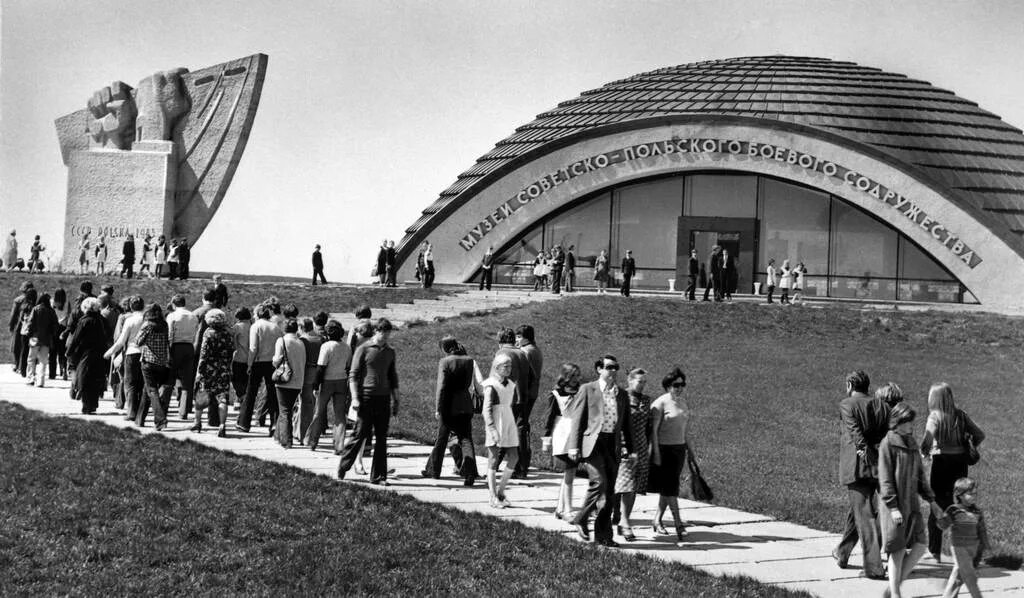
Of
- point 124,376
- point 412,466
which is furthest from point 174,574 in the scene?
point 124,376

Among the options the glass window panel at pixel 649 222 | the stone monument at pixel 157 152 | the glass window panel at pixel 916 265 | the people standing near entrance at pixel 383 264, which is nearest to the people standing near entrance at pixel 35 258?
the stone monument at pixel 157 152

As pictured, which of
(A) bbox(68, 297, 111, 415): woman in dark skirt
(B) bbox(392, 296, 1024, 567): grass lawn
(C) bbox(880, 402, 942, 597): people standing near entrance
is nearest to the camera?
(C) bbox(880, 402, 942, 597): people standing near entrance

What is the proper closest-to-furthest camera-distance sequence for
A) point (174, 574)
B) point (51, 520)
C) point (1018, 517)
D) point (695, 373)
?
point (174, 574) → point (51, 520) → point (1018, 517) → point (695, 373)

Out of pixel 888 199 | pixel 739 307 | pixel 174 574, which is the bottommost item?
pixel 174 574

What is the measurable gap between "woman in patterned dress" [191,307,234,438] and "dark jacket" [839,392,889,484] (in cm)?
795

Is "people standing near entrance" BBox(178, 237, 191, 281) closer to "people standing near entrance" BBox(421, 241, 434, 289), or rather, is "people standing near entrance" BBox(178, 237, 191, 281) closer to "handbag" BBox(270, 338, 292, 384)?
"people standing near entrance" BBox(421, 241, 434, 289)

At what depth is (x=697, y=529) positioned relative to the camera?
12586mm

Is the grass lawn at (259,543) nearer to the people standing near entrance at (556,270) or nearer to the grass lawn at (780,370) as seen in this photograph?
the grass lawn at (780,370)

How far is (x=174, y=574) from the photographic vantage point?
9836 mm

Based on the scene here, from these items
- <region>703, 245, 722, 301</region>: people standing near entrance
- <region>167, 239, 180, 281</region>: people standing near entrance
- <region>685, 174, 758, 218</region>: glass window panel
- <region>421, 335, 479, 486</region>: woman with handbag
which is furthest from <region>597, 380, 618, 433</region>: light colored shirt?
<region>685, 174, 758, 218</region>: glass window panel

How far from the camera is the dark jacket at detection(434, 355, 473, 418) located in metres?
13.5

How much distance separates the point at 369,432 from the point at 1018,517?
7089mm

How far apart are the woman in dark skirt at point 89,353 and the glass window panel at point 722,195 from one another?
2788cm

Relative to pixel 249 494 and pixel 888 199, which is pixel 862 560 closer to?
pixel 249 494
